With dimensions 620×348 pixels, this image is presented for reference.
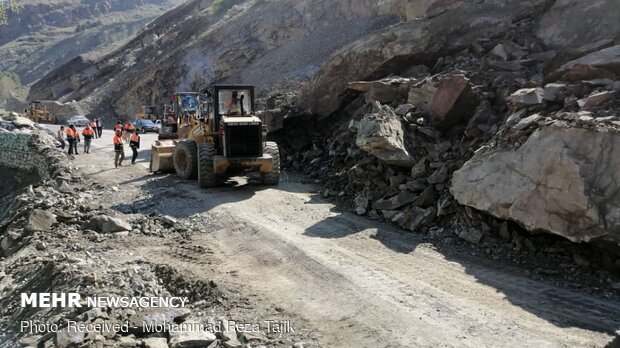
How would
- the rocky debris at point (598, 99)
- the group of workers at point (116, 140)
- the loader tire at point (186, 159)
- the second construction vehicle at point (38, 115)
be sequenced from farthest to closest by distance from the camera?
the second construction vehicle at point (38, 115)
the group of workers at point (116, 140)
the loader tire at point (186, 159)
the rocky debris at point (598, 99)

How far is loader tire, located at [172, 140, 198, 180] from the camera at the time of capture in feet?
43.5

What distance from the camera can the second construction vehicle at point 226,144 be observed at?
38.9ft

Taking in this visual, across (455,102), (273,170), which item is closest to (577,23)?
(455,102)

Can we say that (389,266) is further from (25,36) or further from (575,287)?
(25,36)

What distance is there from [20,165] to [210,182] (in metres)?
11.2

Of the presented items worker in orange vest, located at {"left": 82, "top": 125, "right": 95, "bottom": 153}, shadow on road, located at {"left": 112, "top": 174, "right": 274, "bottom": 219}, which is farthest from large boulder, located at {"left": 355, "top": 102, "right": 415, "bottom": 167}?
worker in orange vest, located at {"left": 82, "top": 125, "right": 95, "bottom": 153}

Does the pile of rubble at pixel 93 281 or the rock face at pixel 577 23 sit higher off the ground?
the rock face at pixel 577 23

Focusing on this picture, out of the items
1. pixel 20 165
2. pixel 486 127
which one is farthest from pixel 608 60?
pixel 20 165

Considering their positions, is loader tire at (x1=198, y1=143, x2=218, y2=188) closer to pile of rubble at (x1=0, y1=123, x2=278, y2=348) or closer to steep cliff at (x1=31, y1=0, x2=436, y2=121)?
pile of rubble at (x1=0, y1=123, x2=278, y2=348)

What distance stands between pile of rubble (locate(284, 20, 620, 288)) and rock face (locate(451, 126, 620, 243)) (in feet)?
0.04

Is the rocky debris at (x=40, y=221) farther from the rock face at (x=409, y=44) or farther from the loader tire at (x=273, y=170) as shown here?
the rock face at (x=409, y=44)

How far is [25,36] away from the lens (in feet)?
415

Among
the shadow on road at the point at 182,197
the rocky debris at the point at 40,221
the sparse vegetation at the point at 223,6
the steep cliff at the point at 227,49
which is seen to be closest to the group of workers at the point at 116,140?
the shadow on road at the point at 182,197

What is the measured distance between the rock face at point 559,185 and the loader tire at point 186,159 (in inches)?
305
